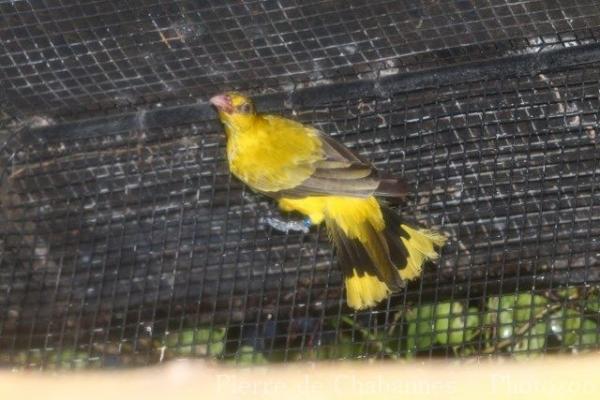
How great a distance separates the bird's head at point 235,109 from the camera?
4.27 metres

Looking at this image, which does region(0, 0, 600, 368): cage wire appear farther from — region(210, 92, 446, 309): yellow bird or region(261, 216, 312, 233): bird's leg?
region(210, 92, 446, 309): yellow bird

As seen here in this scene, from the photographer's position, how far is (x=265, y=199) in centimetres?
470

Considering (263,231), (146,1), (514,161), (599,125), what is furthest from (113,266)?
(599,125)

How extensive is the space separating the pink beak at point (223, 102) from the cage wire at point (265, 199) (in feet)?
0.71

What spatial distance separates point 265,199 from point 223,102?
59cm

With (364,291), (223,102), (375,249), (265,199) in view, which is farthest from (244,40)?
(364,291)

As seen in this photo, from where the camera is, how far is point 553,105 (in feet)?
14.1

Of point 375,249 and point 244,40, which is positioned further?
point 244,40

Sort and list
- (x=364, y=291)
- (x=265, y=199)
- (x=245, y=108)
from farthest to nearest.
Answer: (x=265, y=199), (x=245, y=108), (x=364, y=291)

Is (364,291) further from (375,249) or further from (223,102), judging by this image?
(223,102)

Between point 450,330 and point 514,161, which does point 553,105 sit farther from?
point 450,330

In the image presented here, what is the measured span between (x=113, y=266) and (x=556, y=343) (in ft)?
6.87

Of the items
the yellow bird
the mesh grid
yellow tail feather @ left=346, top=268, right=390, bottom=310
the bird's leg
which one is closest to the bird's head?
the yellow bird

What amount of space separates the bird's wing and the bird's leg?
203 millimetres
